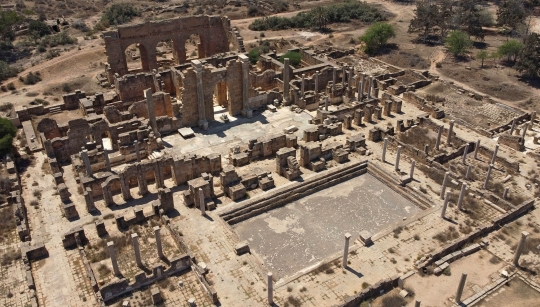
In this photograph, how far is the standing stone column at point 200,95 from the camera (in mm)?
34875

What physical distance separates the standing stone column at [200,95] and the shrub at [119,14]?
3576 centimetres

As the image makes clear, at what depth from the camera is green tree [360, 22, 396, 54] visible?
177 ft

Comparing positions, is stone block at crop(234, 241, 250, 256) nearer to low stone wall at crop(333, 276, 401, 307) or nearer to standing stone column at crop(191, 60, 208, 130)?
low stone wall at crop(333, 276, 401, 307)

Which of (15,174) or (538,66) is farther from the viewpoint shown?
(538,66)

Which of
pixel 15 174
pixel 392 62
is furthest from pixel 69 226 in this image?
pixel 392 62

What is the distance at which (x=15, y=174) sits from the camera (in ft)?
99.4

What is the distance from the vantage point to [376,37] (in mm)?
54000

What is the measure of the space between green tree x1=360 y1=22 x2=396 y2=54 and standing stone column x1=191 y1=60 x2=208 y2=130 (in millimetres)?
25724

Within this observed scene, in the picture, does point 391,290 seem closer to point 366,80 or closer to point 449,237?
point 449,237

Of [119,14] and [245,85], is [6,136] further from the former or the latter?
[119,14]

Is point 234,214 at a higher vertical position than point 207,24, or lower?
lower

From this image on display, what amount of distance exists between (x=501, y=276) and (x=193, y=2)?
68.8 meters

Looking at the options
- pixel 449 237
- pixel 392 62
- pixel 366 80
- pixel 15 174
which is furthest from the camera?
pixel 392 62

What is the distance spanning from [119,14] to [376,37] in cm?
3824
